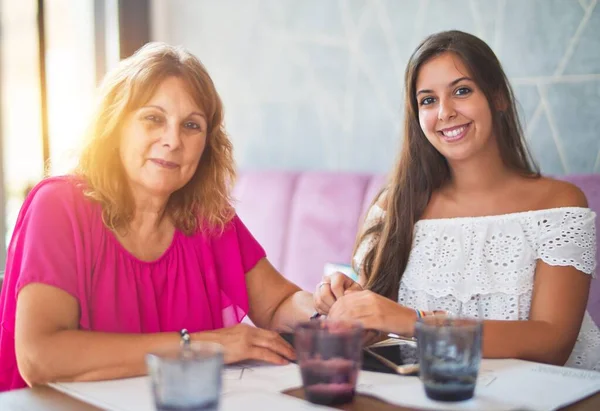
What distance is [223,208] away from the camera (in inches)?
68.7

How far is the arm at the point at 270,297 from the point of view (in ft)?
5.58

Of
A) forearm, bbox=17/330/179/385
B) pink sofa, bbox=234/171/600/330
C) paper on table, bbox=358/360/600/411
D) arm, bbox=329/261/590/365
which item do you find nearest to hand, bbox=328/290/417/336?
arm, bbox=329/261/590/365

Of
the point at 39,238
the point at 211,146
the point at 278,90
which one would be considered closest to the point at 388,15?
the point at 278,90

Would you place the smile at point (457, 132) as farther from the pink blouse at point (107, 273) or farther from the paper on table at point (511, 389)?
the paper on table at point (511, 389)

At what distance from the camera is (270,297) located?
1.74 metres

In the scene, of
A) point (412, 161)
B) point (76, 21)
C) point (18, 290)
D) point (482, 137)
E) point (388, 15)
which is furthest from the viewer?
point (76, 21)

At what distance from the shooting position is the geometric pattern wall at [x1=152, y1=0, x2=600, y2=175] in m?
2.27

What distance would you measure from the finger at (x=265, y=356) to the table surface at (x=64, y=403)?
17 centimetres

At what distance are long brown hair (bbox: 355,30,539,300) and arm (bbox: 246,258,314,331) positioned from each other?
0.23 meters

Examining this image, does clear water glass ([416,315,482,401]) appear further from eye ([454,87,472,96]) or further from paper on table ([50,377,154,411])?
eye ([454,87,472,96])

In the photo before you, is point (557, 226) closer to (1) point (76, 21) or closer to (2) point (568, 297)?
(2) point (568, 297)

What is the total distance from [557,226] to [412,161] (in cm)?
41

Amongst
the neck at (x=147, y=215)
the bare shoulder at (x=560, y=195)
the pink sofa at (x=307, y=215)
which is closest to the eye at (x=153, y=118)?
the neck at (x=147, y=215)

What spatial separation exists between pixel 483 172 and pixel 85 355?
1.08 metres
